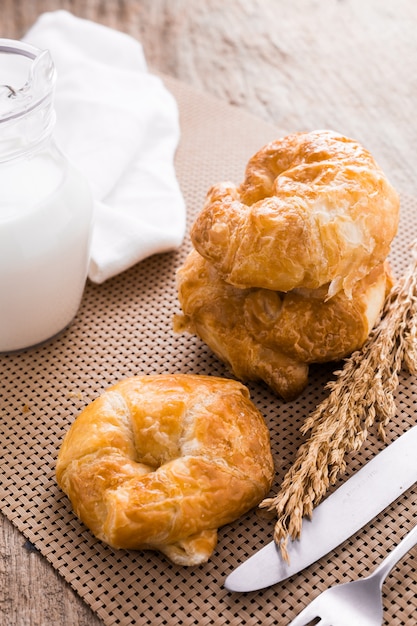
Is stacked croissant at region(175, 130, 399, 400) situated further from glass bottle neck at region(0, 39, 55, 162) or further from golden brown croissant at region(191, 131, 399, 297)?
glass bottle neck at region(0, 39, 55, 162)

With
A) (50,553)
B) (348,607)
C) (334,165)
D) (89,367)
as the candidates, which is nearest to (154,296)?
(89,367)

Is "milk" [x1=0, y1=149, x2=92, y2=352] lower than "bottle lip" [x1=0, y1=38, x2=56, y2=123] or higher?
lower

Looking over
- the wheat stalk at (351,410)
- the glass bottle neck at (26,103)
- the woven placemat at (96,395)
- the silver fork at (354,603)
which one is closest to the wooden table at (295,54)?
the woven placemat at (96,395)

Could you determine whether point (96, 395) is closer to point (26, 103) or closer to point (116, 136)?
point (26, 103)

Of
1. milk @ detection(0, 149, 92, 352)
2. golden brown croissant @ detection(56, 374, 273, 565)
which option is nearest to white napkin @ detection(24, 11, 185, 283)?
milk @ detection(0, 149, 92, 352)

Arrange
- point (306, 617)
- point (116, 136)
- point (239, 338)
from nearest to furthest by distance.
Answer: point (306, 617) → point (239, 338) → point (116, 136)

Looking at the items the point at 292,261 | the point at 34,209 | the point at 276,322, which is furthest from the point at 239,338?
the point at 34,209
